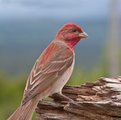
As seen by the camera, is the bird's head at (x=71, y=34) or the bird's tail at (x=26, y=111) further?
the bird's head at (x=71, y=34)

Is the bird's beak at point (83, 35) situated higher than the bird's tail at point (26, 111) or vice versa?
the bird's beak at point (83, 35)

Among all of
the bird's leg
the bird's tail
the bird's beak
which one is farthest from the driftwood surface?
the bird's beak

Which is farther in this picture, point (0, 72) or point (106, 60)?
point (106, 60)

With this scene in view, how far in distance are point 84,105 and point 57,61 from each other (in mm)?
1473

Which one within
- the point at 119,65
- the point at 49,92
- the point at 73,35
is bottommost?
the point at 119,65

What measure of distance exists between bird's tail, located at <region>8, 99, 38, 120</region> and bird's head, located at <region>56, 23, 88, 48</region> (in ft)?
3.74

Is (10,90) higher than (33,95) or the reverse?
the reverse

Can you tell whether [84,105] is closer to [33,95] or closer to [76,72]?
[33,95]

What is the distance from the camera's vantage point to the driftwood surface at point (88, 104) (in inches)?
242

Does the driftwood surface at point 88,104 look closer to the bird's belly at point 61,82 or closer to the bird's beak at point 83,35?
the bird's belly at point 61,82

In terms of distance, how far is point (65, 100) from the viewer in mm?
6723

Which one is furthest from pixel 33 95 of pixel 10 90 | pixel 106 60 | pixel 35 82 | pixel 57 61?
pixel 106 60

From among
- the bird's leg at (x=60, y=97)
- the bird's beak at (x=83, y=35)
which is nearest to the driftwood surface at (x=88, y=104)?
the bird's leg at (x=60, y=97)

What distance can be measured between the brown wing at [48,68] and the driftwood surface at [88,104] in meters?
0.28
